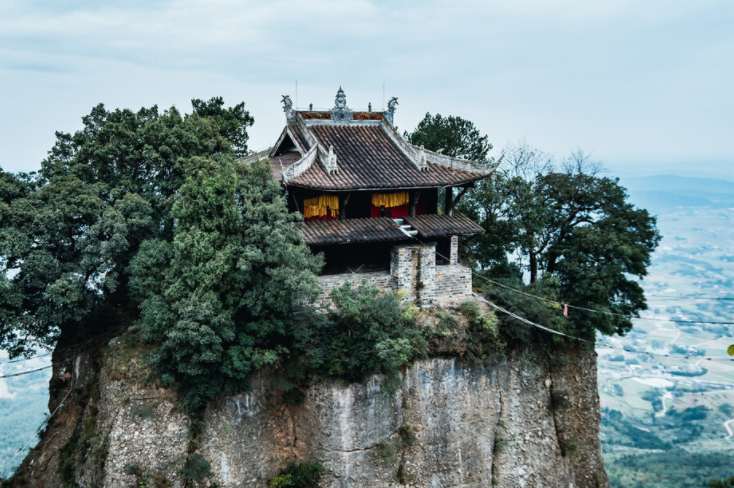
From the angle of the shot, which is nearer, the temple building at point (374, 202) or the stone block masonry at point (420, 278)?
the temple building at point (374, 202)

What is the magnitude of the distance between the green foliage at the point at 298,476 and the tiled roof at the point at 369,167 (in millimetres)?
10571

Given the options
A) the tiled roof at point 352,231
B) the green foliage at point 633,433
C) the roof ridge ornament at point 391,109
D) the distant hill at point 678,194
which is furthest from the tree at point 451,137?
the distant hill at point 678,194

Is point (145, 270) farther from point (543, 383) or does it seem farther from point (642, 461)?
point (642, 461)

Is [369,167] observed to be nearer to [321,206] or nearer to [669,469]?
[321,206]

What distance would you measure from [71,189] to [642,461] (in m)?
62.2

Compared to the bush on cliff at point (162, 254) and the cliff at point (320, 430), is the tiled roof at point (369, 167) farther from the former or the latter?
the cliff at point (320, 430)

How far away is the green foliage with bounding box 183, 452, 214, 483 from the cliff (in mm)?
70

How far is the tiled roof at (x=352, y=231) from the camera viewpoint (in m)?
25.0

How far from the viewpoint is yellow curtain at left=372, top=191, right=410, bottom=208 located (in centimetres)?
2750

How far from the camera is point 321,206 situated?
26375 millimetres

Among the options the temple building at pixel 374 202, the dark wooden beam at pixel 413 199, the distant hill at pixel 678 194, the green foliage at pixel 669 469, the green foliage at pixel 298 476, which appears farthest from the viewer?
the distant hill at pixel 678 194

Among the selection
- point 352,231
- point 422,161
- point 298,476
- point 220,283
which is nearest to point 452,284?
point 352,231

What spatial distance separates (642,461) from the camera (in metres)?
65.1

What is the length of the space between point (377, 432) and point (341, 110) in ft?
48.3
